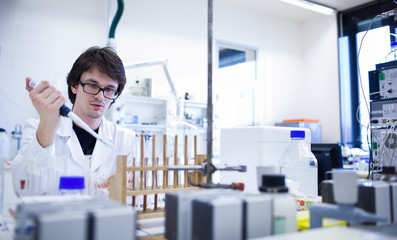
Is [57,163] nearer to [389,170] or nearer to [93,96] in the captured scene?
[93,96]

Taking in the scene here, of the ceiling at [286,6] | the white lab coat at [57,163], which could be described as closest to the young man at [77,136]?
the white lab coat at [57,163]

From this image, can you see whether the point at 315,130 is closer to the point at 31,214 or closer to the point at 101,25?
the point at 101,25

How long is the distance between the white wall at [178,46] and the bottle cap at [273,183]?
10.2 feet

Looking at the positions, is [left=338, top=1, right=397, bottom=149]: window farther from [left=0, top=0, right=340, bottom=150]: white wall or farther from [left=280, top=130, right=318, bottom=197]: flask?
[left=280, top=130, right=318, bottom=197]: flask

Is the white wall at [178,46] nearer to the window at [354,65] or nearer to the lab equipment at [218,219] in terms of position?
the window at [354,65]

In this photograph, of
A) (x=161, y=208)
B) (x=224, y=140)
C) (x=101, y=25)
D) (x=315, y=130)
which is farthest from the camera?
Result: (x=315, y=130)

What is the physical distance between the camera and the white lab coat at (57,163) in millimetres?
923

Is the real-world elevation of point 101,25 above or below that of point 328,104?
above

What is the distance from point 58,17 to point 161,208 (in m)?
3.18

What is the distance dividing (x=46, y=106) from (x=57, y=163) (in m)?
0.18

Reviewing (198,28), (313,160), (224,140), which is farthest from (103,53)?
(198,28)

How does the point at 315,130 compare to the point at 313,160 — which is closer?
the point at 313,160

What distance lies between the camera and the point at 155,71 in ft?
13.5

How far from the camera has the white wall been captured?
3.36 metres
